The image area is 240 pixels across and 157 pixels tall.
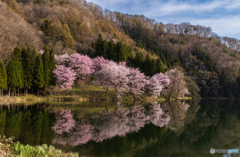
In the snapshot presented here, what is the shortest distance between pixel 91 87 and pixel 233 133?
37.9 metres

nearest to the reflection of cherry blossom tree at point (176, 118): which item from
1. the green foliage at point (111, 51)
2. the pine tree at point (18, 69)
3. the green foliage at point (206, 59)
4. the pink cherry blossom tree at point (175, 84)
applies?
the pink cherry blossom tree at point (175, 84)

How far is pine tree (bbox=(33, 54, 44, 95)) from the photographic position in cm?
4216

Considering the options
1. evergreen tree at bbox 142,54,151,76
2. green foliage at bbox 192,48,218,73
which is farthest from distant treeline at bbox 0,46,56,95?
green foliage at bbox 192,48,218,73

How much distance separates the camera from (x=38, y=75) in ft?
140

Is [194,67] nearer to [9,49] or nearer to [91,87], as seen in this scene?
[91,87]

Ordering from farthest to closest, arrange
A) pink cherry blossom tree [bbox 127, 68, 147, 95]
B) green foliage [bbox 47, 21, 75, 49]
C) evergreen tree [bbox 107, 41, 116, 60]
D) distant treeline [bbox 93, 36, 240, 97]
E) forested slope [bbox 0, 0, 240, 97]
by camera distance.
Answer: green foliage [bbox 47, 21, 75, 49]
evergreen tree [bbox 107, 41, 116, 60]
distant treeline [bbox 93, 36, 240, 97]
forested slope [bbox 0, 0, 240, 97]
pink cherry blossom tree [bbox 127, 68, 147, 95]

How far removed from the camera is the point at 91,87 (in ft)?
164

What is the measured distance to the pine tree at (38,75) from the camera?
42156 mm

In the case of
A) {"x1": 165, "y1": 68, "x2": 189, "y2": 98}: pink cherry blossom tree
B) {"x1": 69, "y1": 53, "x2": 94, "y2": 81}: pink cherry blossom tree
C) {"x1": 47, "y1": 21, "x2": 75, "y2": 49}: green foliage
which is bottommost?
{"x1": 165, "y1": 68, "x2": 189, "y2": 98}: pink cherry blossom tree

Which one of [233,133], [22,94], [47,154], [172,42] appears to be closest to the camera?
[47,154]

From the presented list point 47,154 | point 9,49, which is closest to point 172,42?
point 9,49

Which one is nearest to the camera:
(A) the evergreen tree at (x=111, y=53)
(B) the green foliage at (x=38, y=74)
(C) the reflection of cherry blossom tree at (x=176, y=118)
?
(C) the reflection of cherry blossom tree at (x=176, y=118)

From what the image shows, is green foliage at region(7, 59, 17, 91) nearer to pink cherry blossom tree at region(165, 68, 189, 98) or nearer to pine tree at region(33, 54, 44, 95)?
pine tree at region(33, 54, 44, 95)

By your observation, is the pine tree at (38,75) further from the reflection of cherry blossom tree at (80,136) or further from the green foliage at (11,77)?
the reflection of cherry blossom tree at (80,136)
